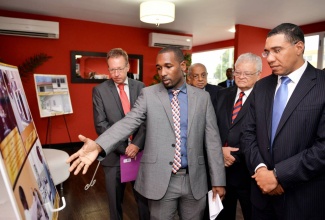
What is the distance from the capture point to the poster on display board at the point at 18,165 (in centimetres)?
81

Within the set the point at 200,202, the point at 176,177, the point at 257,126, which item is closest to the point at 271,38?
the point at 257,126

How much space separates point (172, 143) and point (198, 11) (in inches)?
168

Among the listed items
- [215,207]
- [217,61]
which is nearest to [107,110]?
[215,207]

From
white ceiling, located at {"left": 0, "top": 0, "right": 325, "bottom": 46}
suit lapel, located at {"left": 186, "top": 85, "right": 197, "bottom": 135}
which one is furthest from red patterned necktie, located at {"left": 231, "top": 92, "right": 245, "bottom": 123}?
white ceiling, located at {"left": 0, "top": 0, "right": 325, "bottom": 46}

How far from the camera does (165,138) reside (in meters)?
1.65

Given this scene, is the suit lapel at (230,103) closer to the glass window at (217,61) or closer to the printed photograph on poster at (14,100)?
the printed photograph on poster at (14,100)

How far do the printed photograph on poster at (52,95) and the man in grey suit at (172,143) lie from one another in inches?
164

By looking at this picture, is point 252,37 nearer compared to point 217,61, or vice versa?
point 252,37

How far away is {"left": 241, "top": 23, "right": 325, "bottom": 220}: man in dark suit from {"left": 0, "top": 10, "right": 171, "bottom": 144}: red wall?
528cm

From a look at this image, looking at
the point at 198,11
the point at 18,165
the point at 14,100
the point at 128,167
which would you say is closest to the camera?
the point at 18,165

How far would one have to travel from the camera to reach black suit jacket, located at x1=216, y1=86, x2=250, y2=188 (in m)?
2.02

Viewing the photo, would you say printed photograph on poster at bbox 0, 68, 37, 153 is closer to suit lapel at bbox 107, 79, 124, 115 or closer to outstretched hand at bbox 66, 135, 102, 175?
outstretched hand at bbox 66, 135, 102, 175

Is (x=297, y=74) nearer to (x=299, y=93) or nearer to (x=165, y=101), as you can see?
(x=299, y=93)

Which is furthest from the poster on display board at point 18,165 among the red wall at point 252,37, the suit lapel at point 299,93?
the red wall at point 252,37
